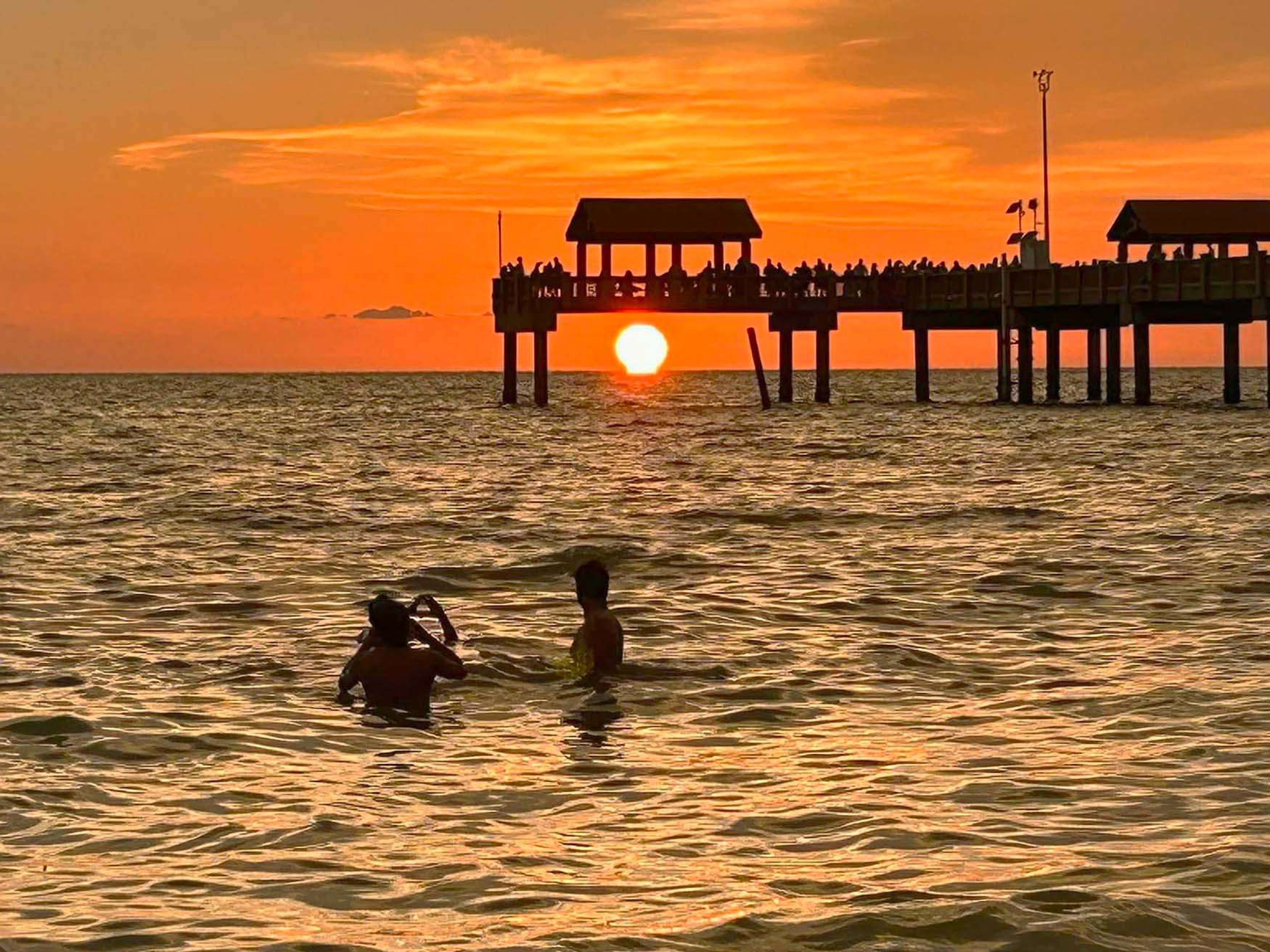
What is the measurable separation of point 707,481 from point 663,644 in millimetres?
21079

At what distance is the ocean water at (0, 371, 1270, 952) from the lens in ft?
26.4

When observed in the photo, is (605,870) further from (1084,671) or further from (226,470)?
(226,470)

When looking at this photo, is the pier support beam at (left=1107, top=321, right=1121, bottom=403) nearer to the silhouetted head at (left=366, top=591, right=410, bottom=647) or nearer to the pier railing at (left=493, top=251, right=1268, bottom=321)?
the pier railing at (left=493, top=251, right=1268, bottom=321)

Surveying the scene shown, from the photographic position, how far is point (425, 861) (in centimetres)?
884

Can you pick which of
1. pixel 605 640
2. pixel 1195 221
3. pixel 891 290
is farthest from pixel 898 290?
pixel 605 640

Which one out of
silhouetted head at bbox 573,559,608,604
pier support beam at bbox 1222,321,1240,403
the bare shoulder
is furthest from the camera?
pier support beam at bbox 1222,321,1240,403

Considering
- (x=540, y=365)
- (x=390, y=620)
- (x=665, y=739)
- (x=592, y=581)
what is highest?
(x=540, y=365)

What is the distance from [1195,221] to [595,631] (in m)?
54.0

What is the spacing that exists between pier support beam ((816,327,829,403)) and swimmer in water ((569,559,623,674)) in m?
50.1

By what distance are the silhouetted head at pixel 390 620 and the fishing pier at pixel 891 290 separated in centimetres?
4579

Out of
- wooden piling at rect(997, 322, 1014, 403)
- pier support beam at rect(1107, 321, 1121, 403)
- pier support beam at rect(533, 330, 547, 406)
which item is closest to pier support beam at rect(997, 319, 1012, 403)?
wooden piling at rect(997, 322, 1014, 403)

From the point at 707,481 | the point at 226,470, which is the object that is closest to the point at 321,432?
the point at 226,470

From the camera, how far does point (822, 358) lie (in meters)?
67.3

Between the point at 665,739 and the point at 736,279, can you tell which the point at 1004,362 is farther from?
the point at 665,739
